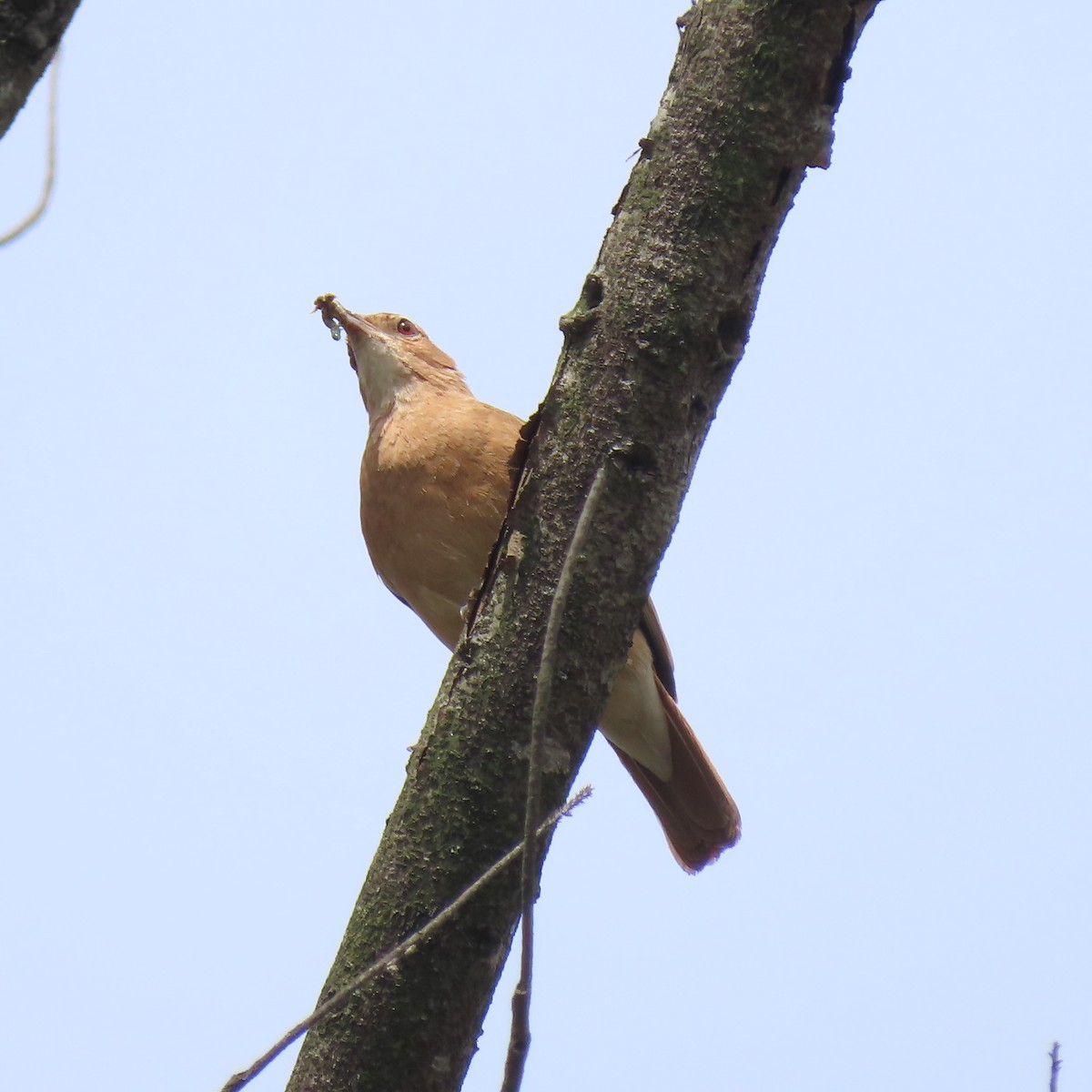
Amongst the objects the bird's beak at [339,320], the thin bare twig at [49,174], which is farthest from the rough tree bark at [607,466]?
the bird's beak at [339,320]

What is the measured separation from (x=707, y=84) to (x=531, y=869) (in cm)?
201

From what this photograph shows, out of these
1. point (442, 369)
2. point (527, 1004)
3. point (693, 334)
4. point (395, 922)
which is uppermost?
point (442, 369)

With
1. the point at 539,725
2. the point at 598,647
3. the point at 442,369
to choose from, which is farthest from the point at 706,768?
the point at 539,725

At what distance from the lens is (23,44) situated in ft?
5.60

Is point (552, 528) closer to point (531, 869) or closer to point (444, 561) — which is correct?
point (531, 869)

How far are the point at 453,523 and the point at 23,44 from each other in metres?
3.29

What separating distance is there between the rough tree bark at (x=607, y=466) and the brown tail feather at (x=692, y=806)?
112 inches

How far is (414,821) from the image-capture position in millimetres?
3066

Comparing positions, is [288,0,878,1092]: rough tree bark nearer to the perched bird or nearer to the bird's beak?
the perched bird

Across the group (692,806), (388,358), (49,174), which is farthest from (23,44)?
(692,806)

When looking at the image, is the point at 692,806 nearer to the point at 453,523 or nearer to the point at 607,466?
the point at 453,523

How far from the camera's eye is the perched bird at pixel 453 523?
4965 millimetres

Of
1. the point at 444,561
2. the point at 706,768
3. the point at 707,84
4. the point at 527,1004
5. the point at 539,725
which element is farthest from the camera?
the point at 706,768

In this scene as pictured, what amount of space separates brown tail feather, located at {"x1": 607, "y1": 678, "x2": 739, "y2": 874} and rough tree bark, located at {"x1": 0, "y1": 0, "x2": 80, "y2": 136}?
14.7 ft
